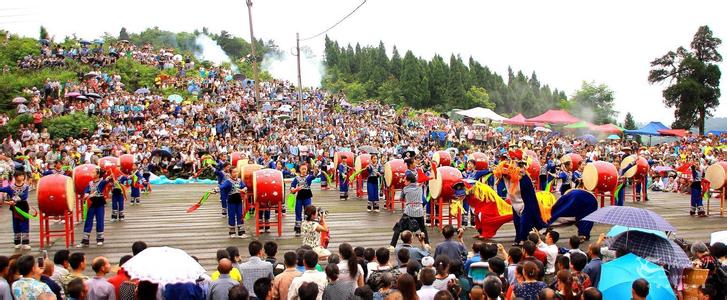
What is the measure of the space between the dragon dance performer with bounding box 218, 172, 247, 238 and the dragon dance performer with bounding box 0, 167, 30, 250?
3.14 m

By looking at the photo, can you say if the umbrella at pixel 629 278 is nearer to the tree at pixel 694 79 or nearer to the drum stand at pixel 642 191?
the drum stand at pixel 642 191

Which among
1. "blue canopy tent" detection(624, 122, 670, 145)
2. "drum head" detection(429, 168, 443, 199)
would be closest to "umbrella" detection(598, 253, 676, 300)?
"drum head" detection(429, 168, 443, 199)

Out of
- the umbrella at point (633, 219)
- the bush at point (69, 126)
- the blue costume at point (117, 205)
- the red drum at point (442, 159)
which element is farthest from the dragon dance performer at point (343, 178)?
the bush at point (69, 126)

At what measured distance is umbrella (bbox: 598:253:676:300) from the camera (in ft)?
20.5

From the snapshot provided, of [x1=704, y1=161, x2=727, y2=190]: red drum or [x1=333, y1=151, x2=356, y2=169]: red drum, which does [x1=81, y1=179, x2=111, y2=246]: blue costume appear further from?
[x1=704, y1=161, x2=727, y2=190]: red drum

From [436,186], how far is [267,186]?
316 cm

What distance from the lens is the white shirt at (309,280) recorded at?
19.7 ft

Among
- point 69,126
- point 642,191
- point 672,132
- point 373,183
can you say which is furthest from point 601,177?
point 672,132

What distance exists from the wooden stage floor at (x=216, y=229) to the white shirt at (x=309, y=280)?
410 cm

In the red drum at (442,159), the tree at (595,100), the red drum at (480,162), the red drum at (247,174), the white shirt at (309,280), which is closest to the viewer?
the white shirt at (309,280)

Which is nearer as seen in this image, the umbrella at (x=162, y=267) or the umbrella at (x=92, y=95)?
the umbrella at (x=162, y=267)

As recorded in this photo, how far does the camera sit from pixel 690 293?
22.2ft

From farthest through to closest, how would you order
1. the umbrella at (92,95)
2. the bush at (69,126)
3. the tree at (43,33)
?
the tree at (43,33) → the umbrella at (92,95) → the bush at (69,126)

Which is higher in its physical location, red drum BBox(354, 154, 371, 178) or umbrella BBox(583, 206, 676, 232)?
red drum BBox(354, 154, 371, 178)
